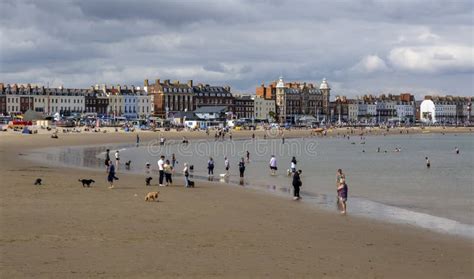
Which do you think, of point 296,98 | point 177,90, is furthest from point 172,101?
point 296,98

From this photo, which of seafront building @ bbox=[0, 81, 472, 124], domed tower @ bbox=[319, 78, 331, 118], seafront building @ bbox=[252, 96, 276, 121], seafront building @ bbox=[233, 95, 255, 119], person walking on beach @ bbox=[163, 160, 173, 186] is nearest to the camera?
person walking on beach @ bbox=[163, 160, 173, 186]

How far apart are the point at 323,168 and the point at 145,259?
1013 inches

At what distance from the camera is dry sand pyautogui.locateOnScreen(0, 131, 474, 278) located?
994 cm

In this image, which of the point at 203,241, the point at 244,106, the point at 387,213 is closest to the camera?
the point at 203,241

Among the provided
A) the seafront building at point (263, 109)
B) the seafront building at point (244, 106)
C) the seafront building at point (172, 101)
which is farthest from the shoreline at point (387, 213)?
the seafront building at point (263, 109)

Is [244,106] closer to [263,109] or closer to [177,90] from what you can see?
[263,109]

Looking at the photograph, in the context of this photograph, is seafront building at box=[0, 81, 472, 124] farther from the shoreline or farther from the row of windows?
the shoreline

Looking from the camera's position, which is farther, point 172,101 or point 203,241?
point 172,101

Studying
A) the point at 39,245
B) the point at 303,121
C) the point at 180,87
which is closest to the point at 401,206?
the point at 39,245

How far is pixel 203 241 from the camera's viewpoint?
40.1 ft

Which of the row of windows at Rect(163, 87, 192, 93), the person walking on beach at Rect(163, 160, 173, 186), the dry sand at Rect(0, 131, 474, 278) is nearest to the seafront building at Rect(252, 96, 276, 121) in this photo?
the row of windows at Rect(163, 87, 192, 93)

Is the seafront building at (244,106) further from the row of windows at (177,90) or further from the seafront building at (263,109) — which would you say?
the row of windows at (177,90)

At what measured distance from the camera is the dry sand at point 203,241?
391 inches

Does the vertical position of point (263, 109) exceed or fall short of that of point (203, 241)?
it exceeds it
